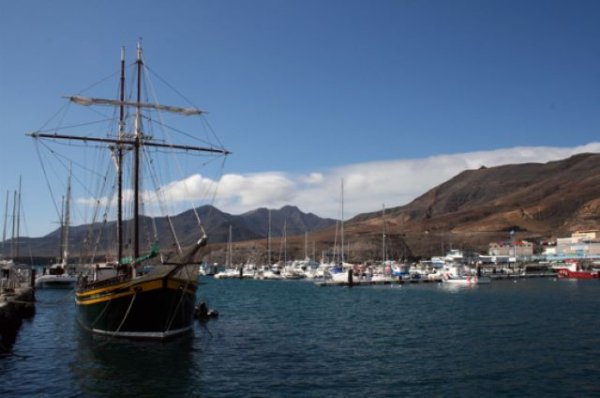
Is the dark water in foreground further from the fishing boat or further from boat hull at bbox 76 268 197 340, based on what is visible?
the fishing boat

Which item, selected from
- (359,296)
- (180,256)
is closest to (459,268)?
(359,296)

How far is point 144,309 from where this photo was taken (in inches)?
1283

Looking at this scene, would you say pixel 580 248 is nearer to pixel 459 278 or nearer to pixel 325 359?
pixel 459 278

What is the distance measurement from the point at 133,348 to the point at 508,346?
864 inches

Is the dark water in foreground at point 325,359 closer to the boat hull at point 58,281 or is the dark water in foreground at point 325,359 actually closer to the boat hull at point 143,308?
the boat hull at point 143,308

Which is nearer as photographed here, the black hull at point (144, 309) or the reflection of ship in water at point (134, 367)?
the reflection of ship in water at point (134, 367)

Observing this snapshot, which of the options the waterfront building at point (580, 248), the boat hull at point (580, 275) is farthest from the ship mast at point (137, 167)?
the waterfront building at point (580, 248)

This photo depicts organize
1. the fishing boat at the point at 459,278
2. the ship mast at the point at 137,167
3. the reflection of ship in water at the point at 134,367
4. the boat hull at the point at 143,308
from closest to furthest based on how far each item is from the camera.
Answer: the reflection of ship in water at the point at 134,367
the boat hull at the point at 143,308
the ship mast at the point at 137,167
the fishing boat at the point at 459,278

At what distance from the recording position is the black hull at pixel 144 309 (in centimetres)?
3228

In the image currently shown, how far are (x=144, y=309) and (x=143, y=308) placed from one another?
0.28 feet

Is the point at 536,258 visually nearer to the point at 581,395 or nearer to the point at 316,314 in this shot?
the point at 316,314

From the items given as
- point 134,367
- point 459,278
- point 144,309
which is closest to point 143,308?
point 144,309

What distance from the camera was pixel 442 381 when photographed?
1019 inches

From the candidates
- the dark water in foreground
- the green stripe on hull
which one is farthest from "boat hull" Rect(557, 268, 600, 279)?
the green stripe on hull
